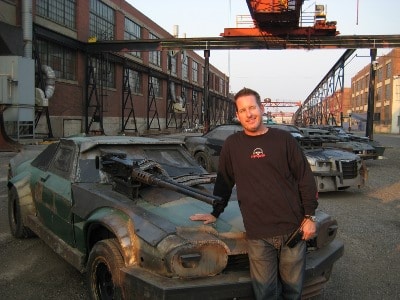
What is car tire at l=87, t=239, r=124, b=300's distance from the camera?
3.03 meters

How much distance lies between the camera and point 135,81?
35.2 meters

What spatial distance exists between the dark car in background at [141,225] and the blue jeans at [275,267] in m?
0.18

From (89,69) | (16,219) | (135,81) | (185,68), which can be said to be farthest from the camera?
(185,68)

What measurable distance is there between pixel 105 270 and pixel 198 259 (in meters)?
0.94

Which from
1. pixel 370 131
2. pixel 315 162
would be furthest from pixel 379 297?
pixel 370 131

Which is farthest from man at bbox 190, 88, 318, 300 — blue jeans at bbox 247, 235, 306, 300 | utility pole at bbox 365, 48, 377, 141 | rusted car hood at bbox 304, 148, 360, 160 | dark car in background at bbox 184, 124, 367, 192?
utility pole at bbox 365, 48, 377, 141

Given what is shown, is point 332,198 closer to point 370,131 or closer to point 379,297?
point 379,297

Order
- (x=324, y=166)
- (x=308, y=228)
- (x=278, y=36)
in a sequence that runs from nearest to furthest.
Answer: (x=308, y=228) → (x=324, y=166) → (x=278, y=36)

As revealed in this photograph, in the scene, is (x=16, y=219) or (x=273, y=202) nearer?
(x=273, y=202)

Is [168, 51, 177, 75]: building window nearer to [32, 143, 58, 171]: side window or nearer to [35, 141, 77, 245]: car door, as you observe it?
[32, 143, 58, 171]: side window

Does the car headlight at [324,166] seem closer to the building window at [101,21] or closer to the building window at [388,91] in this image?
the building window at [101,21]

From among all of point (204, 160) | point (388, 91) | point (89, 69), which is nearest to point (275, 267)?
point (204, 160)

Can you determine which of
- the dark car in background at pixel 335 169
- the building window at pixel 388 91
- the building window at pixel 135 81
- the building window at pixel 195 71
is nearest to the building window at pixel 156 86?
the building window at pixel 135 81

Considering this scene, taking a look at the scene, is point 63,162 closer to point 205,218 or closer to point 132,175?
point 132,175
